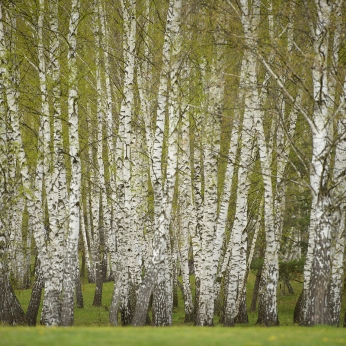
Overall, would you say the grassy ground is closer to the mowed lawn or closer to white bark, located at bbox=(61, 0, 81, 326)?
white bark, located at bbox=(61, 0, 81, 326)

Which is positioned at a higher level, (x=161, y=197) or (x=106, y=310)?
(x=161, y=197)

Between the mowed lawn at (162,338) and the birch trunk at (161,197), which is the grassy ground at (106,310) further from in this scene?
the mowed lawn at (162,338)

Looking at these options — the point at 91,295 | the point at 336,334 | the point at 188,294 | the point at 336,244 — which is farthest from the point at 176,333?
the point at 91,295

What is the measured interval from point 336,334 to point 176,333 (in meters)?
3.05

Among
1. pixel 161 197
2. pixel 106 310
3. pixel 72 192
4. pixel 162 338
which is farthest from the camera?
pixel 106 310

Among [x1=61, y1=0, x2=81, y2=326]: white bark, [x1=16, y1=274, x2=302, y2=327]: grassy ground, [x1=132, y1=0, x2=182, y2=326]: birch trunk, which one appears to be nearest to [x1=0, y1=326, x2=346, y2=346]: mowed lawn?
[x1=132, y1=0, x2=182, y2=326]: birch trunk

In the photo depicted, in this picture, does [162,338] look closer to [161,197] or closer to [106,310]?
[161,197]

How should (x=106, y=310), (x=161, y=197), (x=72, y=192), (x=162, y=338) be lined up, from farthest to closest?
1. (x=106, y=310)
2. (x=161, y=197)
3. (x=72, y=192)
4. (x=162, y=338)

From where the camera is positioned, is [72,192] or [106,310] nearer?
[72,192]

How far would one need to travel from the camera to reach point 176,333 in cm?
1027

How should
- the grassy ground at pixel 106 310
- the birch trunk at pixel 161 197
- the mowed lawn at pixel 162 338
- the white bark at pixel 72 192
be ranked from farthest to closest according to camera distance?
the grassy ground at pixel 106 310, the birch trunk at pixel 161 197, the white bark at pixel 72 192, the mowed lawn at pixel 162 338

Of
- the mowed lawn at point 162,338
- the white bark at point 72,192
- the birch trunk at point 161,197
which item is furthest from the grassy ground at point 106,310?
the mowed lawn at point 162,338

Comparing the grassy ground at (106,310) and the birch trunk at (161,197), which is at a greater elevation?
the birch trunk at (161,197)

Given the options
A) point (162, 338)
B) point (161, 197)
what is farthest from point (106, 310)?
point (162, 338)
